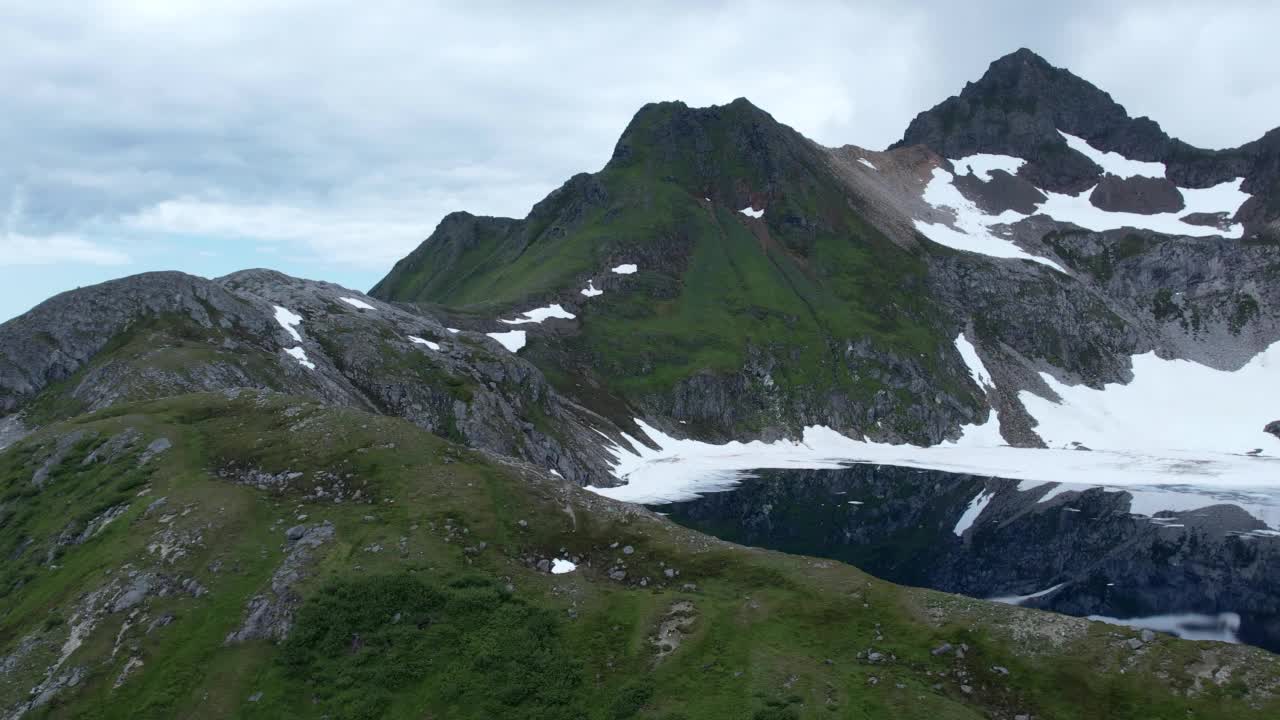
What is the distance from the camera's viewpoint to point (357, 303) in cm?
12381

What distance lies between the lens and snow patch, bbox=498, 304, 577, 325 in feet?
545

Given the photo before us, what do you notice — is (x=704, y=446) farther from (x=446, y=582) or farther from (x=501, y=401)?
(x=446, y=582)

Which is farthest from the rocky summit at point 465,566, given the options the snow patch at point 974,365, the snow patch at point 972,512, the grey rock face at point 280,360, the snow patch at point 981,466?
the snow patch at point 974,365

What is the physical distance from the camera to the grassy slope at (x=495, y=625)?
29641mm

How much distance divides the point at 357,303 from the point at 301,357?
28767 millimetres

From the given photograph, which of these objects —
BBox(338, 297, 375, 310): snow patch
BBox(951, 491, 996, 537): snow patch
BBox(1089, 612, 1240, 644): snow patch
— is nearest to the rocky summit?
BBox(1089, 612, 1240, 644): snow patch

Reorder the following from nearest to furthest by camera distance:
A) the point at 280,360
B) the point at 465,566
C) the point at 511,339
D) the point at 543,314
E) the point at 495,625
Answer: the point at 495,625
the point at 465,566
the point at 280,360
the point at 511,339
the point at 543,314

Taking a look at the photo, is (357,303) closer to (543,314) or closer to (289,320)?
(289,320)

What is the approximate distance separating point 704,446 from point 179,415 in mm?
111831

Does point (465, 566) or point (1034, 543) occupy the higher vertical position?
point (465, 566)

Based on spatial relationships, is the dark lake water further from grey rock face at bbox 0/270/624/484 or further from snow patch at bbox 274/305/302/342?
snow patch at bbox 274/305/302/342

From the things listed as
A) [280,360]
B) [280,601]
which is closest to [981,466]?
[280,360]

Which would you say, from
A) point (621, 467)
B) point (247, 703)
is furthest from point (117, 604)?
point (621, 467)

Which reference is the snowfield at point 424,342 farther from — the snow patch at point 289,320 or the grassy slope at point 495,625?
the grassy slope at point 495,625
